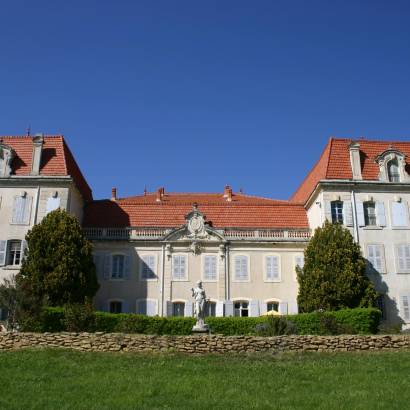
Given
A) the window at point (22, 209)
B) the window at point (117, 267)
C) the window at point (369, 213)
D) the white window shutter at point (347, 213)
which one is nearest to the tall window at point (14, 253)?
the window at point (22, 209)

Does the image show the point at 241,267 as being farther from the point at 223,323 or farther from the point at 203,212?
the point at 223,323

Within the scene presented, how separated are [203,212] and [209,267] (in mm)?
4423

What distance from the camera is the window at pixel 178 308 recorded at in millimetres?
30672

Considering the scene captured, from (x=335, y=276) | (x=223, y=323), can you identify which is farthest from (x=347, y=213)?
(x=223, y=323)

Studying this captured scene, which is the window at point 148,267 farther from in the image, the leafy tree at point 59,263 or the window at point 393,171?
the window at point 393,171

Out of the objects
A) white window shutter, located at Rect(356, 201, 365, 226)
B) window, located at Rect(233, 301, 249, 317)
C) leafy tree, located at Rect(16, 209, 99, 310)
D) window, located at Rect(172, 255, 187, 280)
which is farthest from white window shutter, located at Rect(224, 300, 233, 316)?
white window shutter, located at Rect(356, 201, 365, 226)

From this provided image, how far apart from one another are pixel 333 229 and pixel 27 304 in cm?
1593

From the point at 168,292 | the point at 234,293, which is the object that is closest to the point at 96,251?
the point at 168,292

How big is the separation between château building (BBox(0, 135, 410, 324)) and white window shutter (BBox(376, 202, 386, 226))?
0.06 metres

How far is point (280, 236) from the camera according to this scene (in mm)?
32375

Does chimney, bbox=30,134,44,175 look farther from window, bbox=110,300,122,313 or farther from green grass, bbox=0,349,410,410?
green grass, bbox=0,349,410,410

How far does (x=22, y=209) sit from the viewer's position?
30.6 meters

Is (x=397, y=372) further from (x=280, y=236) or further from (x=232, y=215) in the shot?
(x=232, y=215)

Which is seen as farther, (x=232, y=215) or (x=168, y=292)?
(x=232, y=215)
